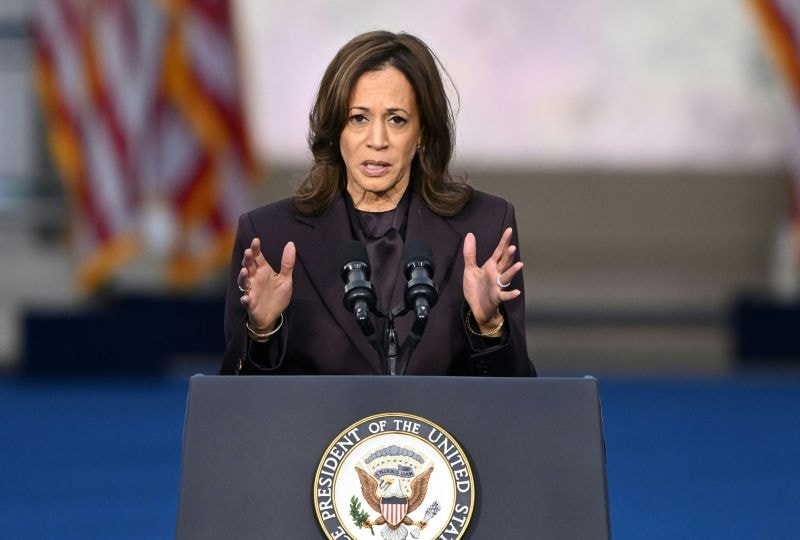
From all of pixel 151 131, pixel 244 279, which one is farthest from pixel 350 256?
pixel 151 131

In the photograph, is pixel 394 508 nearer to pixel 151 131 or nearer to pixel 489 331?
pixel 489 331


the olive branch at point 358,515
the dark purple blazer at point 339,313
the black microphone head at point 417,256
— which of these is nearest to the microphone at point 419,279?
the black microphone head at point 417,256

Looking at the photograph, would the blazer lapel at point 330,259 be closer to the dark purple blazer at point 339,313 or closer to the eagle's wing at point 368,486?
the dark purple blazer at point 339,313

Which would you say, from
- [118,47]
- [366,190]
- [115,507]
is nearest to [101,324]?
Result: [118,47]

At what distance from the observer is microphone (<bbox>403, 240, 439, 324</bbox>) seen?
2457 millimetres

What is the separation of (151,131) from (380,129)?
756 cm

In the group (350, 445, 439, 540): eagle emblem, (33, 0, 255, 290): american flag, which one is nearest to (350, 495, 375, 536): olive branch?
(350, 445, 439, 540): eagle emblem

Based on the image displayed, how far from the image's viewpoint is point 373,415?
91.6 inches

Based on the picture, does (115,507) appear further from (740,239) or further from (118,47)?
(740,239)

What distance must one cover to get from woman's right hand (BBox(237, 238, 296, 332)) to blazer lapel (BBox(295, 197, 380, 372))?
13 cm

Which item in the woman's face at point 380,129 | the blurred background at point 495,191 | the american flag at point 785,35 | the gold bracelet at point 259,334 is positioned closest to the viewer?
the gold bracelet at point 259,334

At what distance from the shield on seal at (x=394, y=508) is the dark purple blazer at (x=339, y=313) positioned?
46 centimetres

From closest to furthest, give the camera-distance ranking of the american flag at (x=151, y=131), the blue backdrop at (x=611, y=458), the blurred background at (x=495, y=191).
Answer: the blue backdrop at (x=611, y=458) → the blurred background at (x=495, y=191) → the american flag at (x=151, y=131)

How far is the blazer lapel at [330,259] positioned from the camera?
2.75 m
